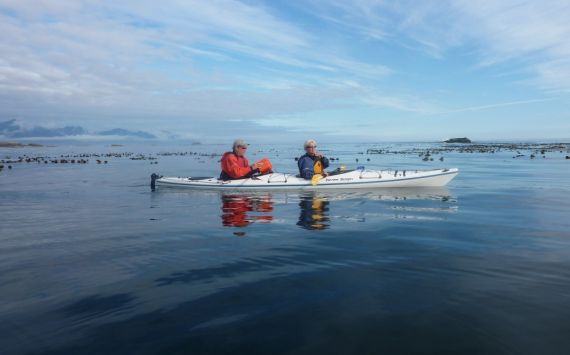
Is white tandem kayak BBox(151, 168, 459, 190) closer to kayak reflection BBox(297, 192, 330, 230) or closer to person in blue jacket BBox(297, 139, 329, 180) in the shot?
person in blue jacket BBox(297, 139, 329, 180)

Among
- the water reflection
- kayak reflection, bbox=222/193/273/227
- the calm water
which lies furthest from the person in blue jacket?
the calm water

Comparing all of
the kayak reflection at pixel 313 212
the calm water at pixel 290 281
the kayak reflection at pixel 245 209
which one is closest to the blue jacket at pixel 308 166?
the kayak reflection at pixel 313 212

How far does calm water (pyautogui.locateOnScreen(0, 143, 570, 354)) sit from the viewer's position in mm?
4352

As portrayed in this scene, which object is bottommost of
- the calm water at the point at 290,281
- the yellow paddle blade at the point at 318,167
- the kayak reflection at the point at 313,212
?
the calm water at the point at 290,281

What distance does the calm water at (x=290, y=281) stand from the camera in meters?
4.35

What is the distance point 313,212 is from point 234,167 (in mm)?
6043

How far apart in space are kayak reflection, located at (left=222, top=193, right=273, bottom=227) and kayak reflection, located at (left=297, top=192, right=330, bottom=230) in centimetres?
99

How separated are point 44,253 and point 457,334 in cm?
729

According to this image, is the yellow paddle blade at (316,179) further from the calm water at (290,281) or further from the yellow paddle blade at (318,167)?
the calm water at (290,281)

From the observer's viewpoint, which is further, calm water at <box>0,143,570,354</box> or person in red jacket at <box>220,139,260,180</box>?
person in red jacket at <box>220,139,260,180</box>

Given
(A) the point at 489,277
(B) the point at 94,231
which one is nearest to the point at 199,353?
(A) the point at 489,277

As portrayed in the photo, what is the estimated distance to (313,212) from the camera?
39.8ft

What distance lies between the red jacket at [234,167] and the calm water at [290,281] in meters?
5.21

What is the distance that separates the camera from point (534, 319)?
467 centimetres
